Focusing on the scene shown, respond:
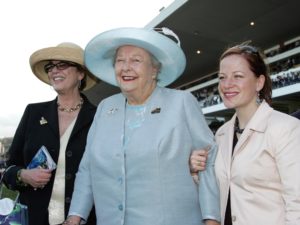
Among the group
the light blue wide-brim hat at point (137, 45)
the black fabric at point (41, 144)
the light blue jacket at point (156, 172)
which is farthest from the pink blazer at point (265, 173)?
the black fabric at point (41, 144)

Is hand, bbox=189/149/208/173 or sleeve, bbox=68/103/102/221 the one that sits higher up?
hand, bbox=189/149/208/173

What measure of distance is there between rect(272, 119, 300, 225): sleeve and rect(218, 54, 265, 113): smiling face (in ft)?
1.15

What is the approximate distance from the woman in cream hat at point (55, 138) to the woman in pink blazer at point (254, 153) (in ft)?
3.28

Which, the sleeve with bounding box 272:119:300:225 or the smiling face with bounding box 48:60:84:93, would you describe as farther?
the smiling face with bounding box 48:60:84:93

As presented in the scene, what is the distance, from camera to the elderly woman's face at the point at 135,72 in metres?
2.46

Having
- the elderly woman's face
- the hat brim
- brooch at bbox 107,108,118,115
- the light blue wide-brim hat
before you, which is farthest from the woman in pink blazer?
the hat brim

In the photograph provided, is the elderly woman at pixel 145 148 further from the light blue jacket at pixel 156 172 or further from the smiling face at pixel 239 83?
the smiling face at pixel 239 83

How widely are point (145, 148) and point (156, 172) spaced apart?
15 centimetres

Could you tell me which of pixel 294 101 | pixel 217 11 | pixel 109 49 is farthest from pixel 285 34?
pixel 109 49

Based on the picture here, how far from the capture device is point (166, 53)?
8.25 ft

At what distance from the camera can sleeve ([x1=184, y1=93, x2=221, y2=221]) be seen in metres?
2.22

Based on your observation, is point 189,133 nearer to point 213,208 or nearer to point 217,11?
point 213,208

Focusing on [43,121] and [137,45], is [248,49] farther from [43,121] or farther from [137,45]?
[43,121]

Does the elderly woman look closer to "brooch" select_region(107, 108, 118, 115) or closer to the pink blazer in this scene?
"brooch" select_region(107, 108, 118, 115)
